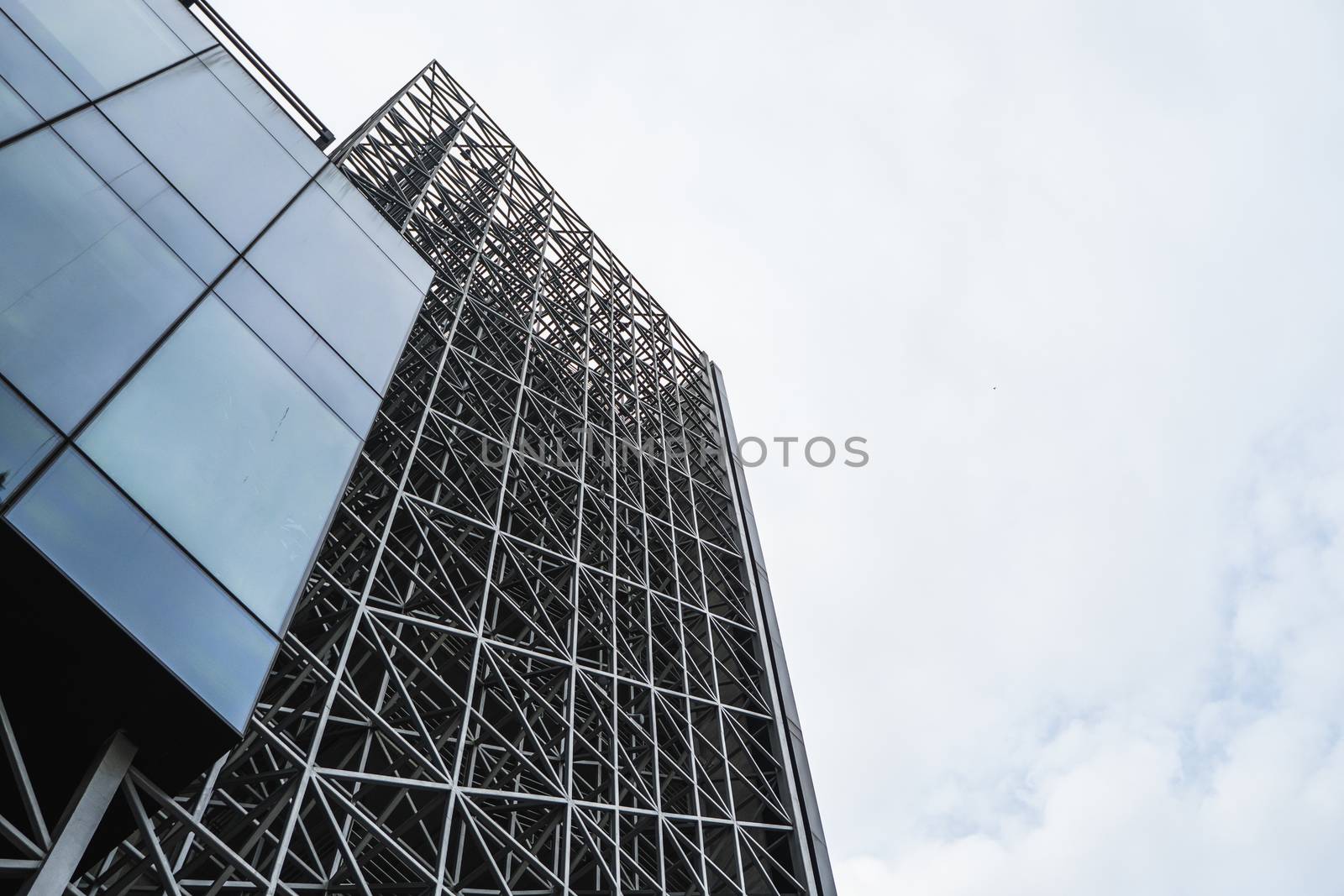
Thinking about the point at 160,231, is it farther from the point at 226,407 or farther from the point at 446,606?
the point at 446,606

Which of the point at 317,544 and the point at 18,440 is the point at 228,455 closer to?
the point at 317,544

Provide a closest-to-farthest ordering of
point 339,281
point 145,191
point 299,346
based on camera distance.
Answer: point 145,191 < point 299,346 < point 339,281

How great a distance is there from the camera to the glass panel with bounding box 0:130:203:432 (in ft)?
27.1

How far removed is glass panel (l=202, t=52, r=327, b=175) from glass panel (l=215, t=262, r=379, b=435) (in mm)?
3464

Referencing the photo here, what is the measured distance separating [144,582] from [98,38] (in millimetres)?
6743

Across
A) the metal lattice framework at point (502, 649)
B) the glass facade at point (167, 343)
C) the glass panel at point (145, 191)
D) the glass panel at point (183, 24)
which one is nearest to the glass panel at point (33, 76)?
the glass facade at point (167, 343)

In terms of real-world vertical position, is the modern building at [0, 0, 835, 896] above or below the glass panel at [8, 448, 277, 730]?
above

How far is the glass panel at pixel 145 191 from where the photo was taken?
1027 cm

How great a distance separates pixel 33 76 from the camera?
10.1 meters

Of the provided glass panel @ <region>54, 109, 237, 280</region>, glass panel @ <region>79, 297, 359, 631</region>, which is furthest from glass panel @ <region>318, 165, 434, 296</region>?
glass panel @ <region>79, 297, 359, 631</region>

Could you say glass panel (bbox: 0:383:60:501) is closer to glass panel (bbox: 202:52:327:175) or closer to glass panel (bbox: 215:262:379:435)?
glass panel (bbox: 215:262:379:435)

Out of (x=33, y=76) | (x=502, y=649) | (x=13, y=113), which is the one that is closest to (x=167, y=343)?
(x=13, y=113)

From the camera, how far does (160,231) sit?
10.5m

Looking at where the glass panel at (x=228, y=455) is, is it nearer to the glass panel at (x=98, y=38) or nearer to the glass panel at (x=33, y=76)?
the glass panel at (x=33, y=76)
